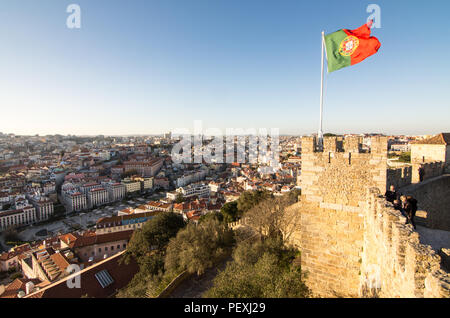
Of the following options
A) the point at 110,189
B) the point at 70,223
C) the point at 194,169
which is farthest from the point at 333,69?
the point at 194,169

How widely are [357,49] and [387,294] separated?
15.1 feet

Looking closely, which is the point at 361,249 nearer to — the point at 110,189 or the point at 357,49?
the point at 357,49

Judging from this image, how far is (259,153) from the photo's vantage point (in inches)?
2997

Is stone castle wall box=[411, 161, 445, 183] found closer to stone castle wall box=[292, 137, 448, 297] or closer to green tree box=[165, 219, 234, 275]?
stone castle wall box=[292, 137, 448, 297]

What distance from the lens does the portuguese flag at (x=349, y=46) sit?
4867 millimetres

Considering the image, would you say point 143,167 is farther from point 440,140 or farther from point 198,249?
point 440,140

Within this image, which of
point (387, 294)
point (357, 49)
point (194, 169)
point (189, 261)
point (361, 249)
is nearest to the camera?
point (387, 294)

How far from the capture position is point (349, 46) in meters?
5.05

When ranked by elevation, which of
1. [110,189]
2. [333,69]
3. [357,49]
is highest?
[357,49]

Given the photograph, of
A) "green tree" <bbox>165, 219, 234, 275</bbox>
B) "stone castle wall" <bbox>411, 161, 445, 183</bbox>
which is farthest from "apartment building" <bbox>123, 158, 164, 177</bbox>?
"stone castle wall" <bbox>411, 161, 445, 183</bbox>

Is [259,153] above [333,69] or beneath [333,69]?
beneath

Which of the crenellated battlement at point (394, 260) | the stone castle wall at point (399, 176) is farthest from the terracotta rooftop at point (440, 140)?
the crenellated battlement at point (394, 260)

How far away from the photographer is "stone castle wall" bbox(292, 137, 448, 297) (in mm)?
3881

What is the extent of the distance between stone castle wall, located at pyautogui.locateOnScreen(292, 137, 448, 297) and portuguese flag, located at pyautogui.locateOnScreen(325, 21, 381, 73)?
198 centimetres
